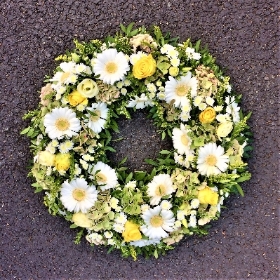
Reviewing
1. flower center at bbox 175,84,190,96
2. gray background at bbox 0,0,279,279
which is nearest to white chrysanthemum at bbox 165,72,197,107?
flower center at bbox 175,84,190,96

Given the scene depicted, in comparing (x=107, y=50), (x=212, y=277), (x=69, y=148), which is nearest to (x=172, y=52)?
(x=107, y=50)

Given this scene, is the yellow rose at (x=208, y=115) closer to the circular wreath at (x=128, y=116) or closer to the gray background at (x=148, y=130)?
the circular wreath at (x=128, y=116)

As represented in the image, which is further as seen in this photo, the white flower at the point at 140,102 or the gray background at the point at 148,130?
the gray background at the point at 148,130

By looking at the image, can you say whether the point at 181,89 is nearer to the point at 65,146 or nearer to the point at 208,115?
the point at 208,115

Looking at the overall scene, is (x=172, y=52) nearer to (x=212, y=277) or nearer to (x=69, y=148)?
(x=69, y=148)

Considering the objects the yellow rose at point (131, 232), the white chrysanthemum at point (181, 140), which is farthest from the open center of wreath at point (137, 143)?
the yellow rose at point (131, 232)

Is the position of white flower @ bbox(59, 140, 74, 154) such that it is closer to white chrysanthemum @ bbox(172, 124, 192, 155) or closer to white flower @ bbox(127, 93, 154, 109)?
white flower @ bbox(127, 93, 154, 109)
